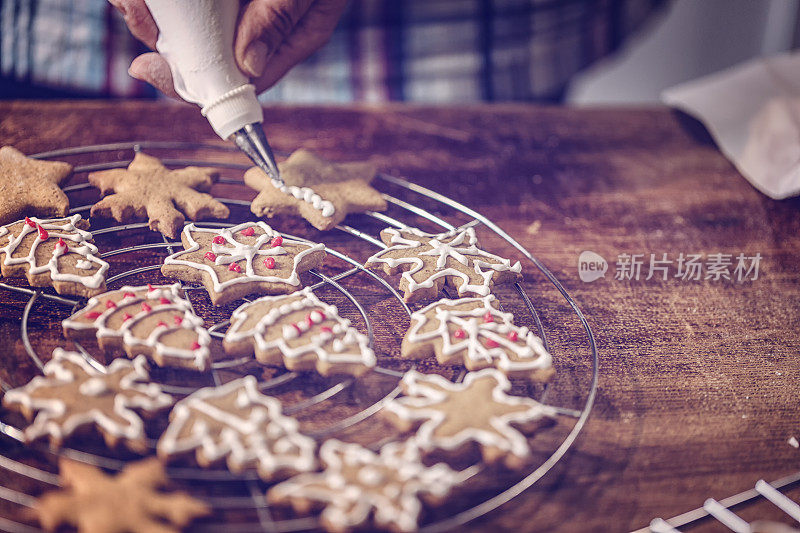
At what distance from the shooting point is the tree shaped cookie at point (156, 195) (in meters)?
1.05

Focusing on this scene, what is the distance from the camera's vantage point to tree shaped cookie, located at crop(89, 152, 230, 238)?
1047 mm

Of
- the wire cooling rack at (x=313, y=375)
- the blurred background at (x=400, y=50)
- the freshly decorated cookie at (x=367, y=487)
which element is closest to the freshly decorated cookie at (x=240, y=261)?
the wire cooling rack at (x=313, y=375)

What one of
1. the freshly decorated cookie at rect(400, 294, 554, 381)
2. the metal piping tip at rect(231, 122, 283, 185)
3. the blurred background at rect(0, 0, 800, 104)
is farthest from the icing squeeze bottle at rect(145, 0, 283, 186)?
the blurred background at rect(0, 0, 800, 104)

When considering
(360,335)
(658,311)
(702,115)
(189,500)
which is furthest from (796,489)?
(702,115)

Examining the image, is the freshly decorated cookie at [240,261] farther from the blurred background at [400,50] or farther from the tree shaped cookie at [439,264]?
the blurred background at [400,50]

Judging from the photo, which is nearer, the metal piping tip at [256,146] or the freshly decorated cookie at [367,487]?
the freshly decorated cookie at [367,487]

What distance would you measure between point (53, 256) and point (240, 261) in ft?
0.79

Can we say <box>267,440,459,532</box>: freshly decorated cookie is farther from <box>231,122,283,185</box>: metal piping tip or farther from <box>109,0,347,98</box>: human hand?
<box>109,0,347,98</box>: human hand

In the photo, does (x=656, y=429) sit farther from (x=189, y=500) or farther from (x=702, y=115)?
(x=702, y=115)

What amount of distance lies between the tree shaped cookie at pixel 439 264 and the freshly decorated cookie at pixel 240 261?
0.11 m

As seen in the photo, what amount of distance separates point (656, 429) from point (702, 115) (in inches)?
34.9

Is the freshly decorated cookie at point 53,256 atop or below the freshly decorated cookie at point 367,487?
atop

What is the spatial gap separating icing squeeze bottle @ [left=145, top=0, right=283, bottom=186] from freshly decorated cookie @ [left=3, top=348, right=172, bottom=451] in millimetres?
397

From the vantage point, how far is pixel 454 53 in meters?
1.73
